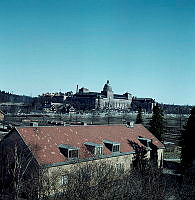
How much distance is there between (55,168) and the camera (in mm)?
23594

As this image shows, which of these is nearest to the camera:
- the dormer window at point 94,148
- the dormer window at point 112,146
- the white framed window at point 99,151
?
the dormer window at point 94,148

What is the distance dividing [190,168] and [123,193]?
898 inches

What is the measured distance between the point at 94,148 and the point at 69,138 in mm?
2732

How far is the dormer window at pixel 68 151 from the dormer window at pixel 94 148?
78.4 inches

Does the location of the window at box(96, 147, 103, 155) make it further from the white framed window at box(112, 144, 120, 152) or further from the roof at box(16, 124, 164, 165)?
the white framed window at box(112, 144, 120, 152)

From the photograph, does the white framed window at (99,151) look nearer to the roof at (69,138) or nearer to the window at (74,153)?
the roof at (69,138)

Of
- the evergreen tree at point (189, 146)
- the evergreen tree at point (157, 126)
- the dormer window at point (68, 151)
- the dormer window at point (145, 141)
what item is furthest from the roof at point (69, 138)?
the evergreen tree at point (157, 126)

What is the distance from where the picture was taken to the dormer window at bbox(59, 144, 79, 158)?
25.5 meters

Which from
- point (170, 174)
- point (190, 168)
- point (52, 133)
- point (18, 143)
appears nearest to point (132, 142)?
point (170, 174)

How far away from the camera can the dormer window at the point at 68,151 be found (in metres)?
25.5

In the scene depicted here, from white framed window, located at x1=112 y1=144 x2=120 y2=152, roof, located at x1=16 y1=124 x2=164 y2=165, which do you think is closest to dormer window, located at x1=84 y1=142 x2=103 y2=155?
roof, located at x1=16 y1=124 x2=164 y2=165

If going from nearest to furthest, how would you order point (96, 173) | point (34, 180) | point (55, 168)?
1. point (34, 180)
2. point (96, 173)
3. point (55, 168)

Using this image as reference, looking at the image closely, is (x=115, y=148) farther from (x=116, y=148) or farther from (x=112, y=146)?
(x=112, y=146)

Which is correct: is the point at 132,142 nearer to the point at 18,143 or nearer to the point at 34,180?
the point at 18,143
